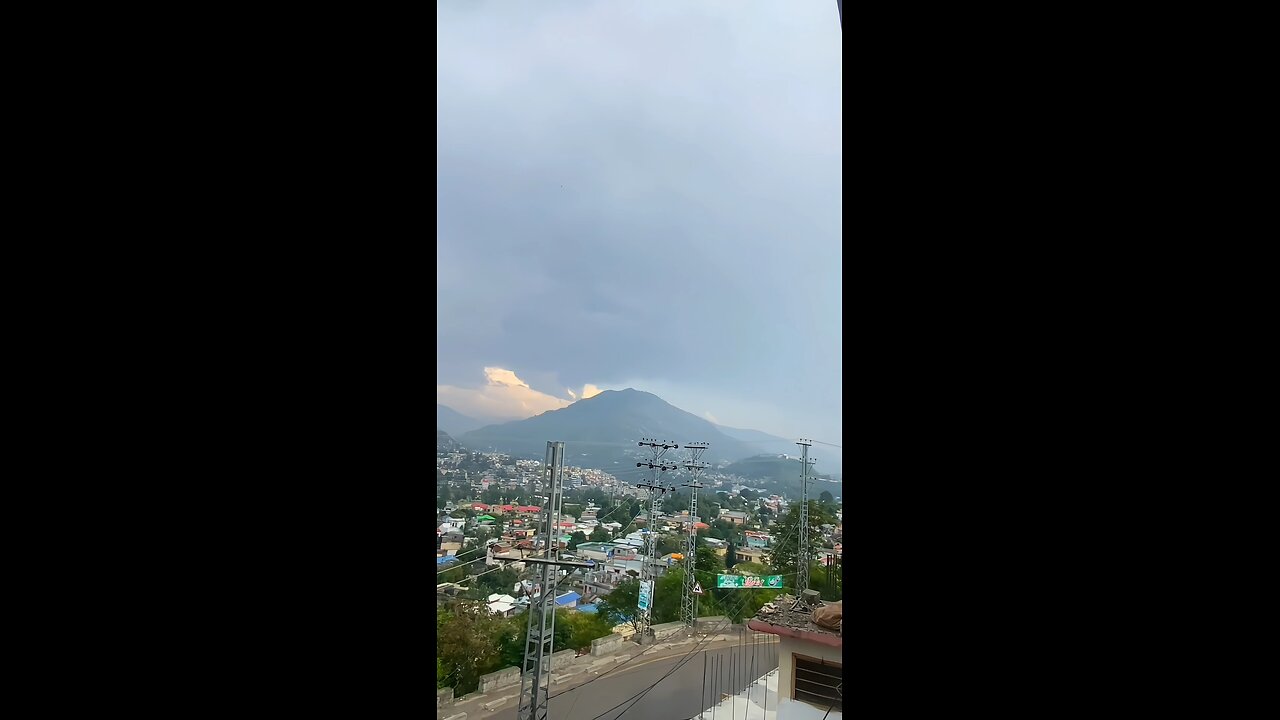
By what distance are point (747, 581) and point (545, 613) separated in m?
2.28

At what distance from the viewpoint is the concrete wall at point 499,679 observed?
4355 millimetres

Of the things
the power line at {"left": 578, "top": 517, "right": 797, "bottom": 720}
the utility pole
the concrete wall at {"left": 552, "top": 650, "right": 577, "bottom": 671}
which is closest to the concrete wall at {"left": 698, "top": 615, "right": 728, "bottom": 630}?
the power line at {"left": 578, "top": 517, "right": 797, "bottom": 720}

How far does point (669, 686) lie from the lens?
16.7ft

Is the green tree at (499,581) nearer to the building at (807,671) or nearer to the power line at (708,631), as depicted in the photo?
the power line at (708,631)

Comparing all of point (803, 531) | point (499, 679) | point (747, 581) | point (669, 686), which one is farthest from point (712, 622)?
point (499, 679)

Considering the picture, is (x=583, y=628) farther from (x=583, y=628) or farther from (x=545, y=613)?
(x=545, y=613)

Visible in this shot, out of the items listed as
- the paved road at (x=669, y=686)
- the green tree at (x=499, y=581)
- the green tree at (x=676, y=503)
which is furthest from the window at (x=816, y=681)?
the green tree at (x=499, y=581)

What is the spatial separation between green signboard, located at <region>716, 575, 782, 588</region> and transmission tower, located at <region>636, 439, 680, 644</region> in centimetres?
64
